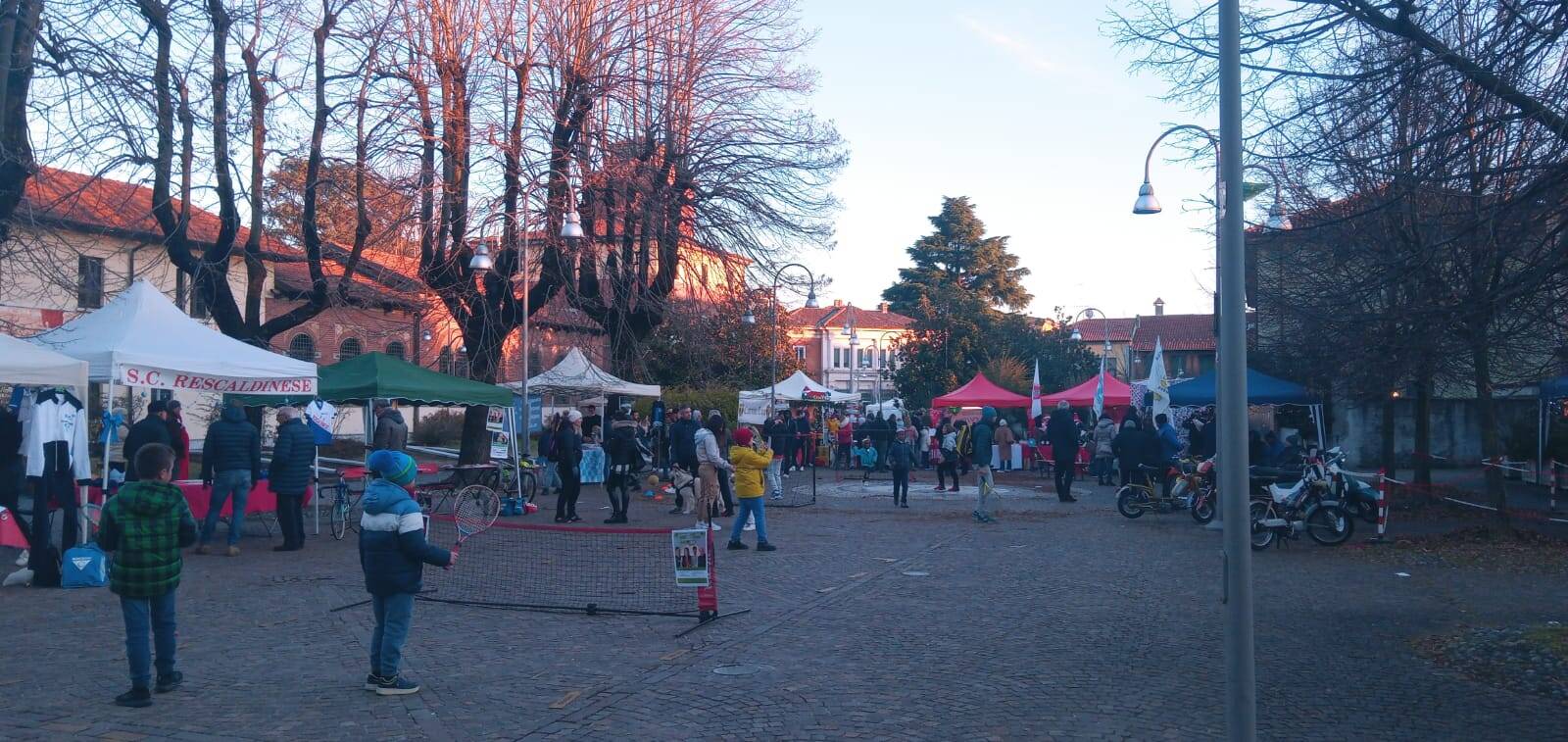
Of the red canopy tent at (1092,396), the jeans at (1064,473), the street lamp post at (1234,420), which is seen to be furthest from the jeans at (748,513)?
the red canopy tent at (1092,396)

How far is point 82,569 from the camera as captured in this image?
11.6m

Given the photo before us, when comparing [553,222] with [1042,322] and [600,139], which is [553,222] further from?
[1042,322]

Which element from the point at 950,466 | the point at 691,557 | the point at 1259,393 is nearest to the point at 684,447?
the point at 950,466

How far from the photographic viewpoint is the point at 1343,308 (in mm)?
12297


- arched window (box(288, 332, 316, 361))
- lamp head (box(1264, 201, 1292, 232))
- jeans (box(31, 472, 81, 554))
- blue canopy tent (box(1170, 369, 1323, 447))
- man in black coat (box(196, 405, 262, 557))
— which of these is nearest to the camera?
jeans (box(31, 472, 81, 554))

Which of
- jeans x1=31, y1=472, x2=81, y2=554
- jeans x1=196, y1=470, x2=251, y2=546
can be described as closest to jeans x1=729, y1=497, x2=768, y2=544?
jeans x1=196, y1=470, x2=251, y2=546

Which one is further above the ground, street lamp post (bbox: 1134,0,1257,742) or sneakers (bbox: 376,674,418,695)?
street lamp post (bbox: 1134,0,1257,742)

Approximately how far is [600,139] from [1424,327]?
616 inches

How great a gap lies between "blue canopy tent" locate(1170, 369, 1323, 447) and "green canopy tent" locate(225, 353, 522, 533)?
1363 cm

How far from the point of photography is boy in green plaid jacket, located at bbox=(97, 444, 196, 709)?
7102mm

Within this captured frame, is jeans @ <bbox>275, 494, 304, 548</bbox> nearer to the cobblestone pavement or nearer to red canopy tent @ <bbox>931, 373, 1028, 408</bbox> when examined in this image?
the cobblestone pavement

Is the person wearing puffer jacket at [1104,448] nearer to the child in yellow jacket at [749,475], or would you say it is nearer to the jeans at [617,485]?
the jeans at [617,485]

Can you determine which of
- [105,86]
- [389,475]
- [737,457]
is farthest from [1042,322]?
[389,475]

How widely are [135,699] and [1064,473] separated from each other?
60.3 ft
